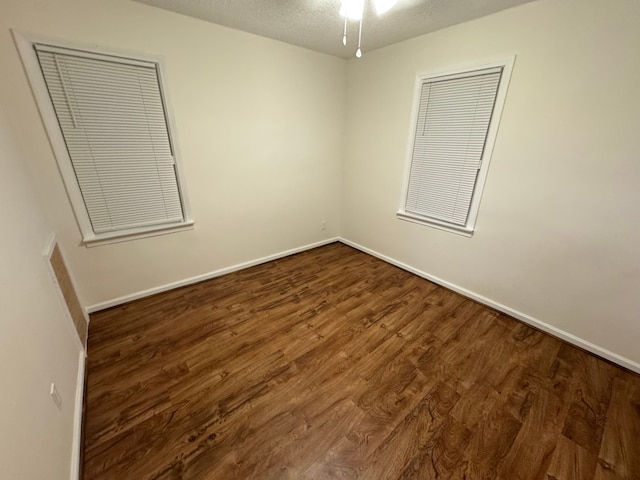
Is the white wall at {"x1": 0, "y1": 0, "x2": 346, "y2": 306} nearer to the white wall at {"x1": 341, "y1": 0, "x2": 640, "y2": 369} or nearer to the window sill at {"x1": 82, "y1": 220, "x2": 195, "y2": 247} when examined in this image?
the window sill at {"x1": 82, "y1": 220, "x2": 195, "y2": 247}

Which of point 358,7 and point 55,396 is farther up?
point 358,7

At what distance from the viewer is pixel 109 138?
202 cm

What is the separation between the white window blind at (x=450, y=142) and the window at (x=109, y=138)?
240 cm

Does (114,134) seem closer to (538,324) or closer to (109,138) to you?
(109,138)

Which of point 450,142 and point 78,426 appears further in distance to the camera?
point 450,142

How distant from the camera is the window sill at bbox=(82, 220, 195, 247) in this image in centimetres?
215

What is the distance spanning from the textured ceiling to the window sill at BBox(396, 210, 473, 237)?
170 cm

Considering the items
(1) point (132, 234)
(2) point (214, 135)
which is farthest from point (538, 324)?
(1) point (132, 234)

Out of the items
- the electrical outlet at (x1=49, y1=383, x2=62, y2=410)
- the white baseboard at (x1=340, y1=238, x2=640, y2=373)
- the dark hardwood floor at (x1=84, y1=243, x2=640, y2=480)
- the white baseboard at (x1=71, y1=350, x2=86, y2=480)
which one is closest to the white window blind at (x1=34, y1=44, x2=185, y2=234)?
the dark hardwood floor at (x1=84, y1=243, x2=640, y2=480)

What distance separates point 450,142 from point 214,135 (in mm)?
2253

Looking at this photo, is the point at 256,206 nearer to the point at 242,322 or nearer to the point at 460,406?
the point at 242,322

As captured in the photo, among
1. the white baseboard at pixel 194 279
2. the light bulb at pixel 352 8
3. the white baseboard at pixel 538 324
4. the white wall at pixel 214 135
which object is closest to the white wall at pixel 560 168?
the white baseboard at pixel 538 324

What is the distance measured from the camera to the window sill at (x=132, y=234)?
7.05ft

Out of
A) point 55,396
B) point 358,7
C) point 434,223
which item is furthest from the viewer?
point 434,223
